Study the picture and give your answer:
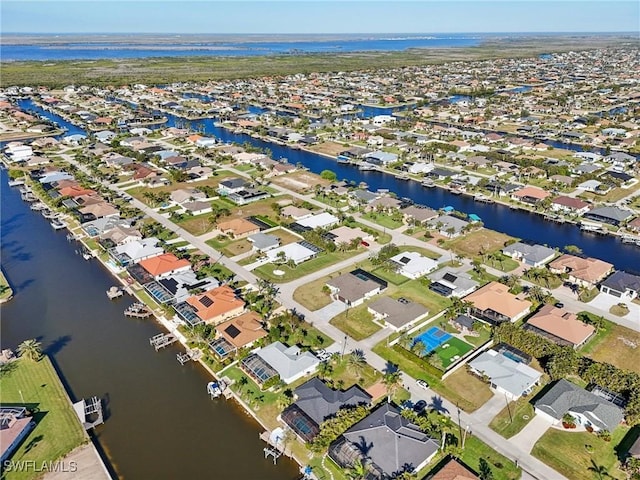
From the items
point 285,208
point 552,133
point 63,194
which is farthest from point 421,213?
point 552,133

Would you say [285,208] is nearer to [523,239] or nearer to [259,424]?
[523,239]

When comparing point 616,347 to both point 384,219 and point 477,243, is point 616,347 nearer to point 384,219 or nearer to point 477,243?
point 477,243

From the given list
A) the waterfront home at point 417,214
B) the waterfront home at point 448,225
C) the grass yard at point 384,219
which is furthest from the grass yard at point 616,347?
the grass yard at point 384,219

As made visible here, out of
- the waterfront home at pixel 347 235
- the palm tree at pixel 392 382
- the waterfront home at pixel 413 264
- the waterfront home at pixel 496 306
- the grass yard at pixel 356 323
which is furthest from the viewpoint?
the waterfront home at pixel 347 235

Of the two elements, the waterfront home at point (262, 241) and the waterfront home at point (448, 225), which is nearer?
the waterfront home at point (262, 241)

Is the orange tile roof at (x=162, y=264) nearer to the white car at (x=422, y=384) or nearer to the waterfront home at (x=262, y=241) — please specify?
the waterfront home at (x=262, y=241)

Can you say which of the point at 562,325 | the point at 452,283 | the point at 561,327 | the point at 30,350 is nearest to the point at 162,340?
the point at 30,350
